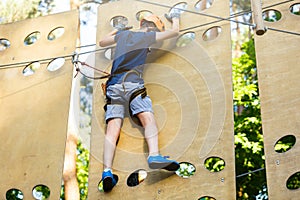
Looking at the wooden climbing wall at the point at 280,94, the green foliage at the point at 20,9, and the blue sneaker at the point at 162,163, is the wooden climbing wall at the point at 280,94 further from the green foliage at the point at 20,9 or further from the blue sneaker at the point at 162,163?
the green foliage at the point at 20,9

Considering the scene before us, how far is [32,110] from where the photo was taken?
4410mm

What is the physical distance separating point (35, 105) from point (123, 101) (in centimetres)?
72

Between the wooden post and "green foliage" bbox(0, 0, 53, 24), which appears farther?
"green foliage" bbox(0, 0, 53, 24)

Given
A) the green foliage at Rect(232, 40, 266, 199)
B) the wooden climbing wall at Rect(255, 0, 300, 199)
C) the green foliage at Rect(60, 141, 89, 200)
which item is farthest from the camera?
the green foliage at Rect(60, 141, 89, 200)

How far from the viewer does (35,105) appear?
443cm

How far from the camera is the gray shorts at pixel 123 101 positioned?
4074mm

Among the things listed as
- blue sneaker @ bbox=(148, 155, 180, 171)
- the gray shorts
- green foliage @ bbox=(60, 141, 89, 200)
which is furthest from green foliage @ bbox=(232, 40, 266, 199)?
blue sneaker @ bbox=(148, 155, 180, 171)

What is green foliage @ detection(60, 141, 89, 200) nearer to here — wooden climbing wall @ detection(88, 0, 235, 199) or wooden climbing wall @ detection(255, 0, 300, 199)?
wooden climbing wall @ detection(88, 0, 235, 199)

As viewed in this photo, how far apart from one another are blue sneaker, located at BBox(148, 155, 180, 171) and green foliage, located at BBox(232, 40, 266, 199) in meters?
3.96

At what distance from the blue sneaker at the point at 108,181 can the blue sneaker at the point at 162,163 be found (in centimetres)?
25

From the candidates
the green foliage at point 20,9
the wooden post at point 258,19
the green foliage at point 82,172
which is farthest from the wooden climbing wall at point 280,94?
the green foliage at point 20,9

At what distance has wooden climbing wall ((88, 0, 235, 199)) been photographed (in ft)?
12.2

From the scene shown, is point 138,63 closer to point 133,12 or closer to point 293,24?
point 133,12

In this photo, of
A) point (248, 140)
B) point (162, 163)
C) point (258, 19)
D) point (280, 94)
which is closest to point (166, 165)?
point (162, 163)
